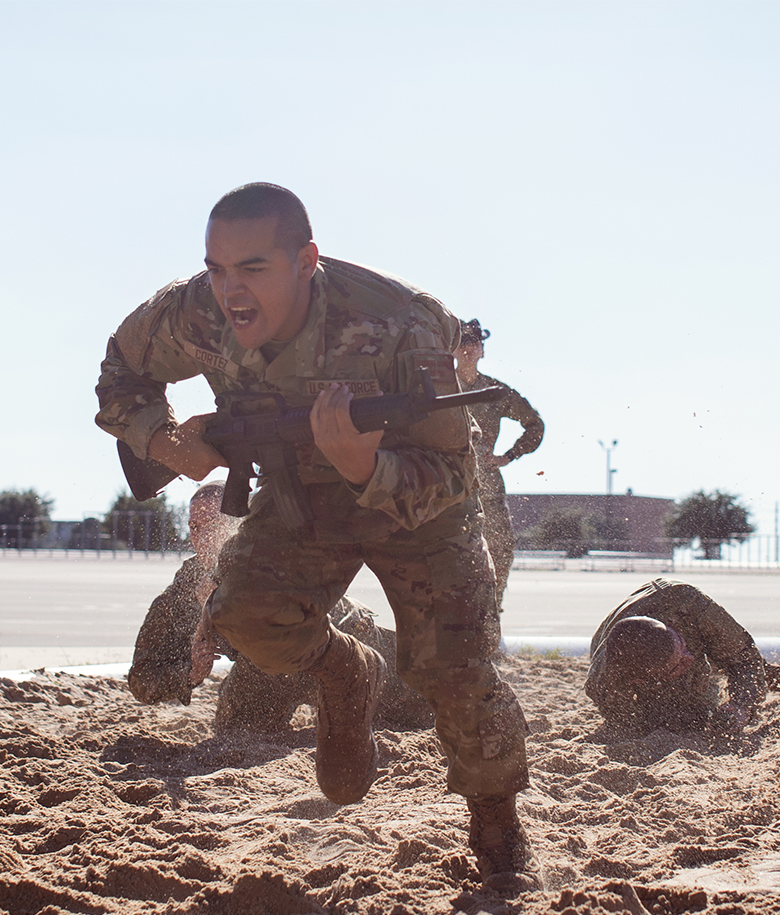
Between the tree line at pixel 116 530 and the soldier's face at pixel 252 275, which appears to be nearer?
the soldier's face at pixel 252 275

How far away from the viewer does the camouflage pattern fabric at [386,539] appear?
7.72 ft

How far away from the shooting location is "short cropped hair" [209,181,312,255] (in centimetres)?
237

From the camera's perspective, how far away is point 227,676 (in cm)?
415

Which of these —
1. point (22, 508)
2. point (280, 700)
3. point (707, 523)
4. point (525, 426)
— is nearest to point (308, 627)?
point (280, 700)

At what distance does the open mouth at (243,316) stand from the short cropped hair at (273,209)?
0.18m

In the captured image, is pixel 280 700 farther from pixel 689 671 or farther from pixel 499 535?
pixel 499 535

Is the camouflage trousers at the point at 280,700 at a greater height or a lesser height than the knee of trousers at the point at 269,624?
lesser

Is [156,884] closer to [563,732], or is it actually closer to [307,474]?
[307,474]

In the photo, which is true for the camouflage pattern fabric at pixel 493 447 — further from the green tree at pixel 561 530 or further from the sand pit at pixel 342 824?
the green tree at pixel 561 530

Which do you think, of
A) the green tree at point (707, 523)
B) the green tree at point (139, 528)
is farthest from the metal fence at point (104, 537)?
the green tree at point (707, 523)

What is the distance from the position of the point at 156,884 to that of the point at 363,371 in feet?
4.30

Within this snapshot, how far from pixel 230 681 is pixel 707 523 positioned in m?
21.9

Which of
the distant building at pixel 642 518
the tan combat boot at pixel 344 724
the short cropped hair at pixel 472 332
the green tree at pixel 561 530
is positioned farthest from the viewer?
the distant building at pixel 642 518

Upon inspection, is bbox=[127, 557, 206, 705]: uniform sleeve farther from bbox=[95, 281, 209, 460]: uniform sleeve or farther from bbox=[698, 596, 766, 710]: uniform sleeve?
bbox=[698, 596, 766, 710]: uniform sleeve
